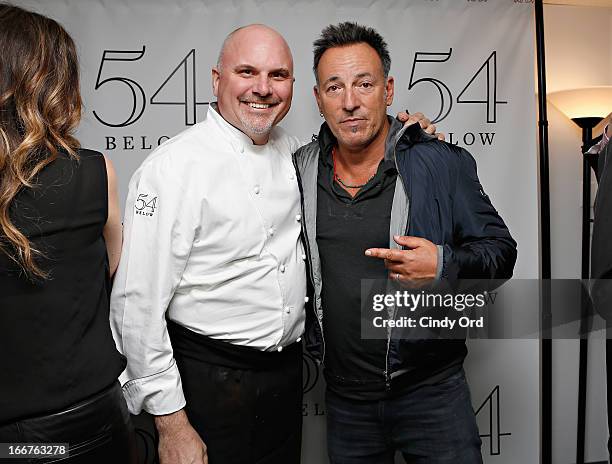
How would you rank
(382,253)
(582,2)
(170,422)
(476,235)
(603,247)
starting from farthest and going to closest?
(582,2), (476,235), (170,422), (382,253), (603,247)

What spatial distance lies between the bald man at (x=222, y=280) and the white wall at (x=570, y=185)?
4.65 ft

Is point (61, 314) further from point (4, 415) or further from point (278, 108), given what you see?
point (278, 108)

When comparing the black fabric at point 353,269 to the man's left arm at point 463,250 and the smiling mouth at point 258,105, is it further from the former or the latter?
the smiling mouth at point 258,105

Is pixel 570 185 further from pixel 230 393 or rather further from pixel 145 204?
pixel 145 204

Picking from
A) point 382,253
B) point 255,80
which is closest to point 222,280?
point 382,253

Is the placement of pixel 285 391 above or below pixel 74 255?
below

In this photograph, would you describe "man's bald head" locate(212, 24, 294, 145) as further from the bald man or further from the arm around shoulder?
the arm around shoulder

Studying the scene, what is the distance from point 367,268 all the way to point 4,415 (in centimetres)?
91

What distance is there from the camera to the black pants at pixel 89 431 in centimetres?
109

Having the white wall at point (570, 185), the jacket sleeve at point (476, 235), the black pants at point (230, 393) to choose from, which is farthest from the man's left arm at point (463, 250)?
the white wall at point (570, 185)

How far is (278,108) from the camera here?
1.61 m

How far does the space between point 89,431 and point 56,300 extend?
0.26 m

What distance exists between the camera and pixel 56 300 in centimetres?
113

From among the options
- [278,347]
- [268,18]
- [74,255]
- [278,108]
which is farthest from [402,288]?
[268,18]
